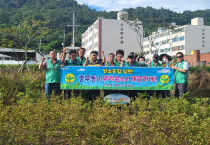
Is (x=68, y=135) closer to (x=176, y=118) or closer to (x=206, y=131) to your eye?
(x=176, y=118)

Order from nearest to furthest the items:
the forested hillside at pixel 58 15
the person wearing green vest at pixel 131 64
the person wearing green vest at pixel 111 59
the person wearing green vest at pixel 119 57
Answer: the person wearing green vest at pixel 131 64, the person wearing green vest at pixel 111 59, the person wearing green vest at pixel 119 57, the forested hillside at pixel 58 15

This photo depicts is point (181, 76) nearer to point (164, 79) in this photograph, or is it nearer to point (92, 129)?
point (164, 79)

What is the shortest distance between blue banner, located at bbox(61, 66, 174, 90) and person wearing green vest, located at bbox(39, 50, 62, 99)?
15cm

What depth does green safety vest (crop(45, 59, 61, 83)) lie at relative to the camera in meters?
5.75

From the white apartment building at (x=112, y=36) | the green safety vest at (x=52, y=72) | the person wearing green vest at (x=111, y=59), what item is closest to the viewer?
the green safety vest at (x=52, y=72)

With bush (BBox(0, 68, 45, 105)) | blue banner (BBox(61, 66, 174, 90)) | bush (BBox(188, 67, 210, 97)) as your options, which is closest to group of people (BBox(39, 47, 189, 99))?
blue banner (BBox(61, 66, 174, 90))

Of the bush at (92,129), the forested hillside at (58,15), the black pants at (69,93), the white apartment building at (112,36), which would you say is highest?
the forested hillside at (58,15)

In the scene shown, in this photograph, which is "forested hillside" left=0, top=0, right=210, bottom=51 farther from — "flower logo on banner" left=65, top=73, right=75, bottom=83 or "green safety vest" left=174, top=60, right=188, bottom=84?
"green safety vest" left=174, top=60, right=188, bottom=84

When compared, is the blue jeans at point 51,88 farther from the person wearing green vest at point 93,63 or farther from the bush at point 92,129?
the bush at point 92,129

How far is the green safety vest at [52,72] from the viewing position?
575 cm

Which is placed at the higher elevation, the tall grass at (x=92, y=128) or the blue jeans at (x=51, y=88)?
the blue jeans at (x=51, y=88)

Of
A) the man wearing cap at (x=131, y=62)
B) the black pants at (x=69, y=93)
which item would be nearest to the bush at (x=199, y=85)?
the man wearing cap at (x=131, y=62)

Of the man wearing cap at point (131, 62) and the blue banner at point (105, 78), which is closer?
the blue banner at point (105, 78)

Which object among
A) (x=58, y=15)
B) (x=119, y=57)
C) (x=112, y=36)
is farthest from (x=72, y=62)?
(x=58, y=15)
